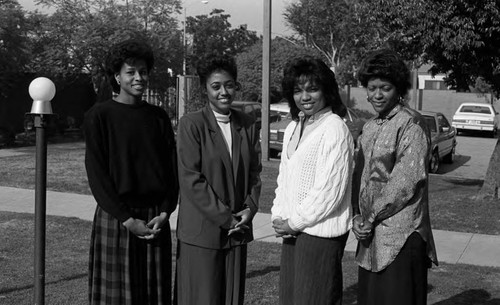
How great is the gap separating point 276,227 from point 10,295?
9.83ft

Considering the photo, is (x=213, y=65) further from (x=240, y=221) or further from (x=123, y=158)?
(x=240, y=221)

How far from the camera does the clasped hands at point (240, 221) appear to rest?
413 cm

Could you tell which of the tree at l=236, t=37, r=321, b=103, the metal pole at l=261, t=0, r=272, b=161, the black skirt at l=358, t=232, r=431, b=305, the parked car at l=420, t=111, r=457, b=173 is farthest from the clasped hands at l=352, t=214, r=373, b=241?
the tree at l=236, t=37, r=321, b=103

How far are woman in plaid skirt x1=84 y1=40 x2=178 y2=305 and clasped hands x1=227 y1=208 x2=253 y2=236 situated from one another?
16.8 inches

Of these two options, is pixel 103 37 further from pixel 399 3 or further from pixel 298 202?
pixel 298 202

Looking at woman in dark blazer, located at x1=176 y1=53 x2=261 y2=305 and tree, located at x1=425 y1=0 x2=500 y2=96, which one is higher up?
tree, located at x1=425 y1=0 x2=500 y2=96

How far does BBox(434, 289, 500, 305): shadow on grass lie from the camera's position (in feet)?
19.4

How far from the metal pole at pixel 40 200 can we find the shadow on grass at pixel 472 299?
3.22 metres

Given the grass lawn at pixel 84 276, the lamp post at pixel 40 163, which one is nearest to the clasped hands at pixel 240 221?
the lamp post at pixel 40 163

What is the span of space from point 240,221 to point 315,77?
0.97m

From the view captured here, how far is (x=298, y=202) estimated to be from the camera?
12.5 ft

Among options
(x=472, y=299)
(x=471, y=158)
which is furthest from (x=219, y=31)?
(x=472, y=299)

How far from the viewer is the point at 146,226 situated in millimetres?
4168

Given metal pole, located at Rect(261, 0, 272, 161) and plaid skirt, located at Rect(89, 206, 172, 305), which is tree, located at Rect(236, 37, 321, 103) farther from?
plaid skirt, located at Rect(89, 206, 172, 305)
